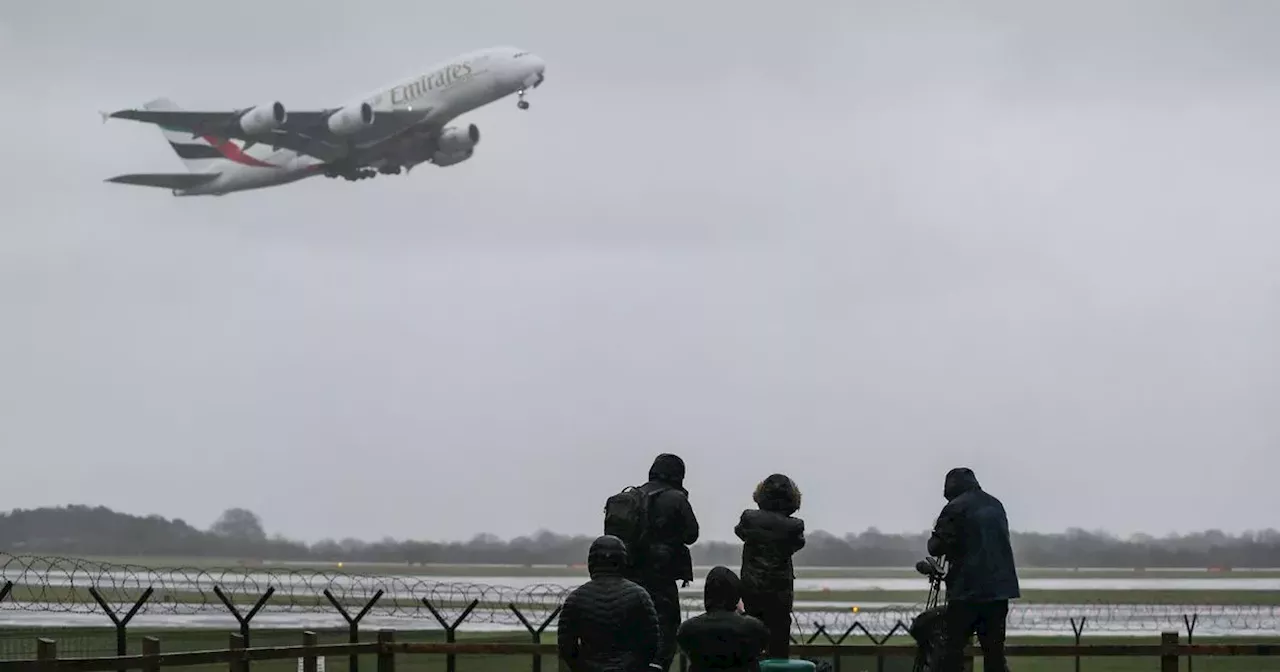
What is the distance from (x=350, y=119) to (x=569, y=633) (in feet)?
240

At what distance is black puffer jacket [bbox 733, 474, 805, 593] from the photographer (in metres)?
16.3

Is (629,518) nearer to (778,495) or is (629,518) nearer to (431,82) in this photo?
(778,495)

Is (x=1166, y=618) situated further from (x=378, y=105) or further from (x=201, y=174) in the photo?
(x=201, y=174)

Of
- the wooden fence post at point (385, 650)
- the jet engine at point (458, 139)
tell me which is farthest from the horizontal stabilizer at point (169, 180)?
the wooden fence post at point (385, 650)

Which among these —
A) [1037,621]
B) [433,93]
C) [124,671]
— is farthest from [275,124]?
[124,671]

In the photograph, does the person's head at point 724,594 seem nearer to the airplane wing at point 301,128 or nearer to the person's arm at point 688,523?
the person's arm at point 688,523

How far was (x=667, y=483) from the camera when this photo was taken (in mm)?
16109

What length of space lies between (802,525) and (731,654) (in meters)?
5.16

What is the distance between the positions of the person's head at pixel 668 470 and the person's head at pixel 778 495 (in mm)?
740

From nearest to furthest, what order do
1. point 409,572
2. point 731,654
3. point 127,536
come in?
point 731,654 → point 409,572 → point 127,536

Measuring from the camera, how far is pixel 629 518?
15672mm

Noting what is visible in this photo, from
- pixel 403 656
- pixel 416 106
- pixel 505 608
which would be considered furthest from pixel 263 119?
pixel 403 656

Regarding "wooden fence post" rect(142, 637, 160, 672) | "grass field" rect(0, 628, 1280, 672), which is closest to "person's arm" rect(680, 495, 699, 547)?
"wooden fence post" rect(142, 637, 160, 672)

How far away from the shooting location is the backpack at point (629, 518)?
15664 mm
